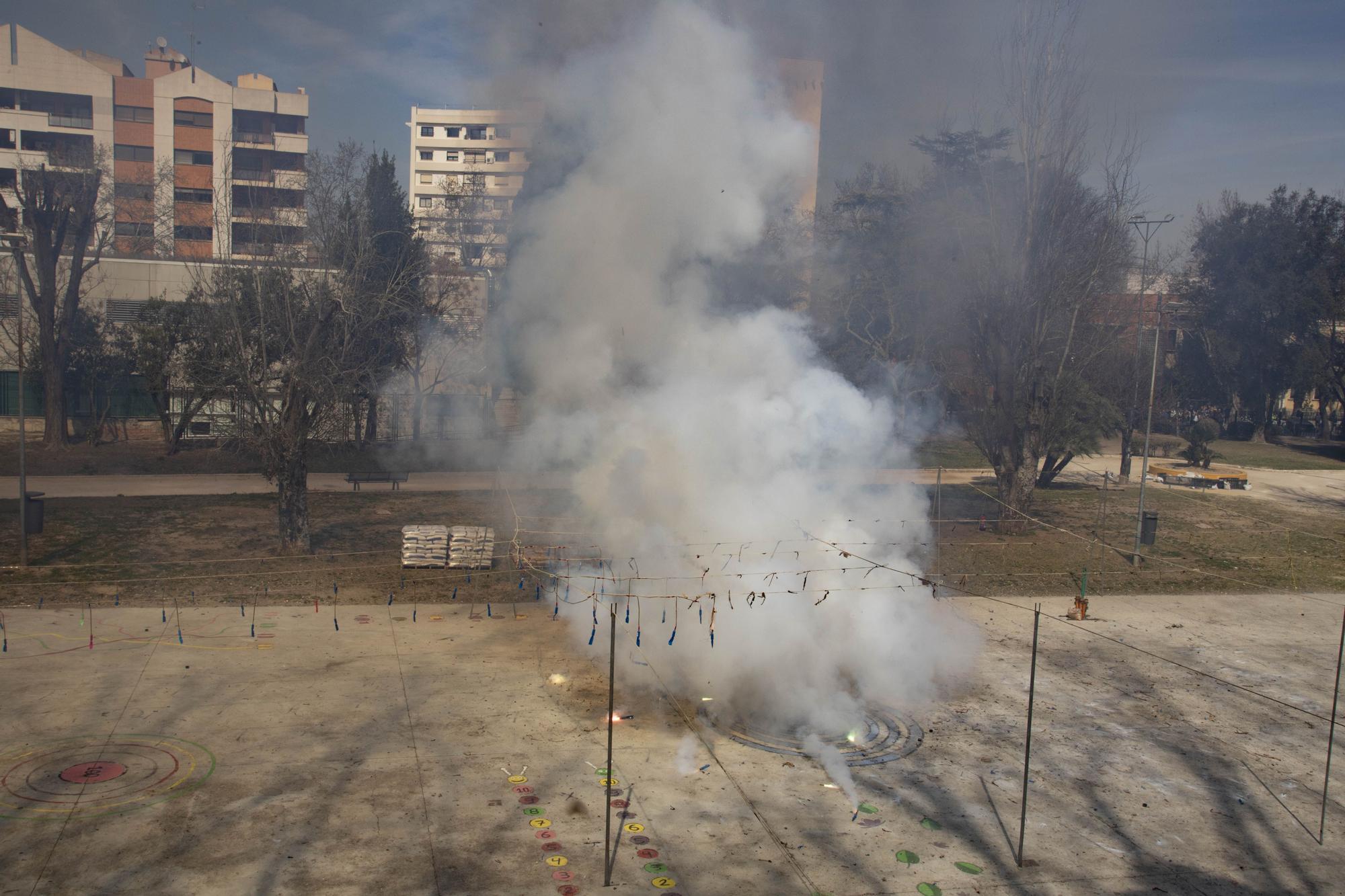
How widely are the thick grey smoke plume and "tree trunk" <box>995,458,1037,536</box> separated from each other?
11911 millimetres

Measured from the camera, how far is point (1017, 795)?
1045 centimetres

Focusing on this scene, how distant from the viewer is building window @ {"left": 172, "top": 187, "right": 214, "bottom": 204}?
194 feet

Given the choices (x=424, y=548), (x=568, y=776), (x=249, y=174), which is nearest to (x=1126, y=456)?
(x=424, y=548)

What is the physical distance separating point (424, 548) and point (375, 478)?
9.47 meters

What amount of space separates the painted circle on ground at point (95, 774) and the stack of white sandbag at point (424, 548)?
8650 mm

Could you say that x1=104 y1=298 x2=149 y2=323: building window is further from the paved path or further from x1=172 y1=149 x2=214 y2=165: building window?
x1=172 y1=149 x2=214 y2=165: building window

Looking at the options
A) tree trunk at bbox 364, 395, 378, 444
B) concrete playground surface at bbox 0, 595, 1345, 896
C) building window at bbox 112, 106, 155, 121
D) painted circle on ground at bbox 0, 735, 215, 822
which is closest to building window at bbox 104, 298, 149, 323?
tree trunk at bbox 364, 395, 378, 444

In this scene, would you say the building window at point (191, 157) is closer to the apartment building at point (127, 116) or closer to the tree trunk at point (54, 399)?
the apartment building at point (127, 116)

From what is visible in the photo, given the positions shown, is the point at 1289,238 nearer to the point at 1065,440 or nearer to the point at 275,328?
the point at 1065,440

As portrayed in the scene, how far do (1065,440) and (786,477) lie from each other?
2219cm

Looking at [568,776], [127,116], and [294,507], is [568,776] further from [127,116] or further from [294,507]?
[127,116]

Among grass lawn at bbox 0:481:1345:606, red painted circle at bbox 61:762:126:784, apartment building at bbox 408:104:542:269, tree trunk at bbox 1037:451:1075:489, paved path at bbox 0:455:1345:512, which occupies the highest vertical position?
apartment building at bbox 408:104:542:269

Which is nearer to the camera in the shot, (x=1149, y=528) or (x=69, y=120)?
(x=1149, y=528)

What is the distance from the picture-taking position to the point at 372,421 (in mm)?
32625
